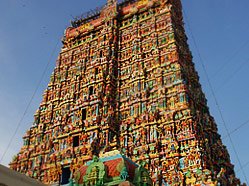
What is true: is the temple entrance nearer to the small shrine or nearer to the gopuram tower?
the gopuram tower

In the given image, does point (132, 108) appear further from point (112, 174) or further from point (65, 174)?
point (112, 174)

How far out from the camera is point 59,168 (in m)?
30.9

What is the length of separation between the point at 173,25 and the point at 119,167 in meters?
22.4

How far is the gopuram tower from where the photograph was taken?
27.5 metres

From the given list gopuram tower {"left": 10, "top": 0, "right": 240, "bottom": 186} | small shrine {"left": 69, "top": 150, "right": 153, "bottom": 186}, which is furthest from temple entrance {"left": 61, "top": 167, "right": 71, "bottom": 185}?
small shrine {"left": 69, "top": 150, "right": 153, "bottom": 186}

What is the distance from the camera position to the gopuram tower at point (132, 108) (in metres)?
27.5

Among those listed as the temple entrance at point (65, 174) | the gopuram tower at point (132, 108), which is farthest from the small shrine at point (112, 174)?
the temple entrance at point (65, 174)

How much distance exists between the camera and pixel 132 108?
3256 centimetres

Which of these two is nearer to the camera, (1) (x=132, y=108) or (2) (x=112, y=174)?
(2) (x=112, y=174)

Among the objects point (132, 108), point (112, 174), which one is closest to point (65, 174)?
point (132, 108)

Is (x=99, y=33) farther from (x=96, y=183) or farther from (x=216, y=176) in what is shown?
(x=96, y=183)

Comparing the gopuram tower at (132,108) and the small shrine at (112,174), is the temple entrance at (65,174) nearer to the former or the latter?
the gopuram tower at (132,108)

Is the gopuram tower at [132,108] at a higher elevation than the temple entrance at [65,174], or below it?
higher

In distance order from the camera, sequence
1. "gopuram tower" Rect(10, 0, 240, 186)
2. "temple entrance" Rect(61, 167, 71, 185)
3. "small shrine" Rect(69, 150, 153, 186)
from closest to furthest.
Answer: "small shrine" Rect(69, 150, 153, 186), "gopuram tower" Rect(10, 0, 240, 186), "temple entrance" Rect(61, 167, 71, 185)
